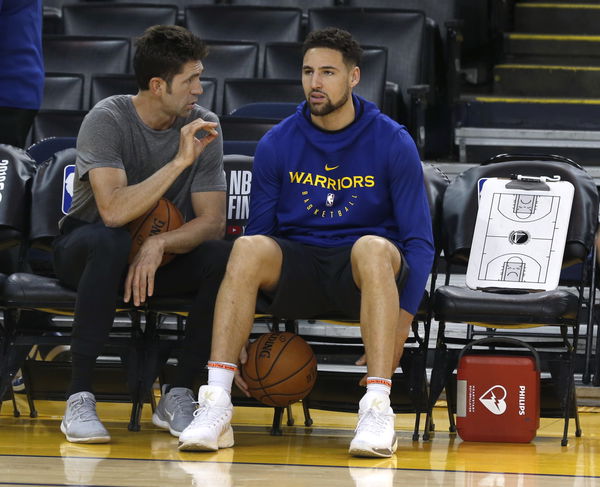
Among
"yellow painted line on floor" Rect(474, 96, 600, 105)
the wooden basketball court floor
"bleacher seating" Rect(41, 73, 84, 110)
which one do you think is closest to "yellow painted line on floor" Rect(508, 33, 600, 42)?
"yellow painted line on floor" Rect(474, 96, 600, 105)

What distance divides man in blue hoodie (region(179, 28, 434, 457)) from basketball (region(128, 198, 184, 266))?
0.24 m

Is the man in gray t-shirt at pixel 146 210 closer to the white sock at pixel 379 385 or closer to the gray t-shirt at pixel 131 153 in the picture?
the gray t-shirt at pixel 131 153

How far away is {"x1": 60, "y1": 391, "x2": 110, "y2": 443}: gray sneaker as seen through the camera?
10.8ft

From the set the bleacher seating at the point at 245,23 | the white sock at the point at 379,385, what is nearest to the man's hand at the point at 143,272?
the white sock at the point at 379,385

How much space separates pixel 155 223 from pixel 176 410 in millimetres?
570

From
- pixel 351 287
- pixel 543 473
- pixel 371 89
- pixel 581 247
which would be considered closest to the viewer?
pixel 543 473

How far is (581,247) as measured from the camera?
12.6ft

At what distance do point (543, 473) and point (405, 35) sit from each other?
3729 mm

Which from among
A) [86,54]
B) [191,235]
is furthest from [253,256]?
[86,54]

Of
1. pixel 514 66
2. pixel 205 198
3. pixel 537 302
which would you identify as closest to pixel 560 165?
Answer: pixel 537 302

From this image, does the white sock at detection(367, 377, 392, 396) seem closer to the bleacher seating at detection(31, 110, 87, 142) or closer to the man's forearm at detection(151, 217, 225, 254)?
the man's forearm at detection(151, 217, 225, 254)

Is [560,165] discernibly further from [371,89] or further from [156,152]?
[371,89]

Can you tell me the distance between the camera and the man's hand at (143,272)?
3.45 meters

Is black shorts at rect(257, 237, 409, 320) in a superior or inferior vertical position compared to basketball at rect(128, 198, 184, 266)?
inferior
